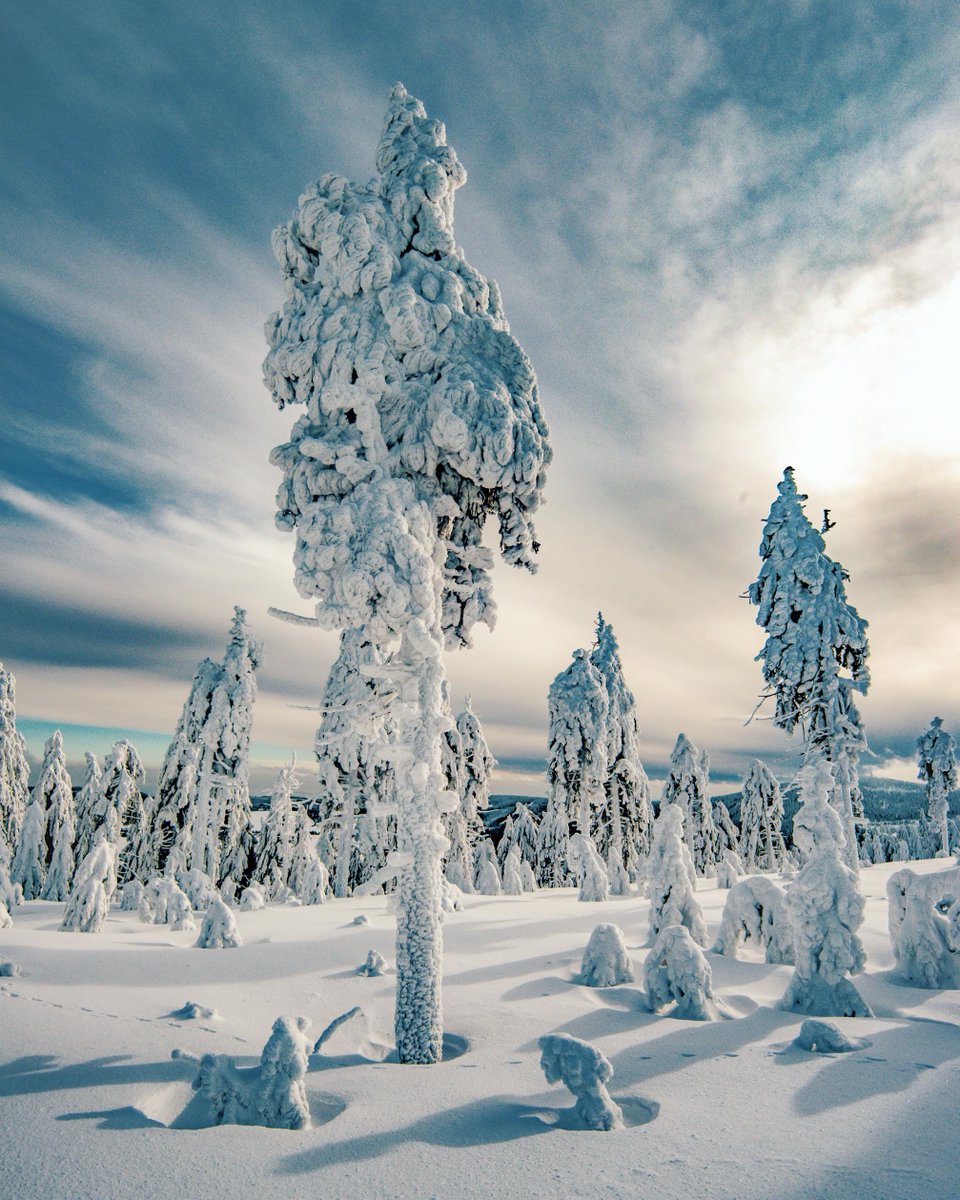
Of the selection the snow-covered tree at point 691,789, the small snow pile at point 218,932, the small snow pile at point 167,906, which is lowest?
the small snow pile at point 167,906

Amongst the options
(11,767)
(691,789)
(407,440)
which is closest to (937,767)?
(691,789)

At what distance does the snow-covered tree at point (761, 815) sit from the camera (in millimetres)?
48500

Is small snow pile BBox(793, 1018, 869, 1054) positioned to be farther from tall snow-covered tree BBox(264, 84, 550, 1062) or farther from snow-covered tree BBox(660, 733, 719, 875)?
snow-covered tree BBox(660, 733, 719, 875)

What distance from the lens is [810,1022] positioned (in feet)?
22.8

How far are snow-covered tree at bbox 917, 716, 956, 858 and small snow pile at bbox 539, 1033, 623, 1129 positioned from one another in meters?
45.0

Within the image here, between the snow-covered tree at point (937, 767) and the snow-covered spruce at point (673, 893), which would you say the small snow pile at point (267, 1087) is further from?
the snow-covered tree at point (937, 767)

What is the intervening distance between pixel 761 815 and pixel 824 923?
148ft

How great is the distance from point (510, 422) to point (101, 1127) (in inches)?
321

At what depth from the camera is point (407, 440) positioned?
28.8ft

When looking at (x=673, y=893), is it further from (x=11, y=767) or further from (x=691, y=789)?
(x=11, y=767)

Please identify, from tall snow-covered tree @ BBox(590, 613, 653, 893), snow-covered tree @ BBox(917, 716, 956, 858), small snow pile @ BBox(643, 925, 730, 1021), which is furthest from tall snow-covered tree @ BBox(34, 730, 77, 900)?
snow-covered tree @ BBox(917, 716, 956, 858)

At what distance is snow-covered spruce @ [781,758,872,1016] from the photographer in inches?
328

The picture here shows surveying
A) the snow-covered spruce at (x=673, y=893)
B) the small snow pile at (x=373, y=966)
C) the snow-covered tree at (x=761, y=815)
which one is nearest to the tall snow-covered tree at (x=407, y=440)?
the small snow pile at (x=373, y=966)

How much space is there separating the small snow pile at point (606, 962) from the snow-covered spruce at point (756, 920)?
108 inches
